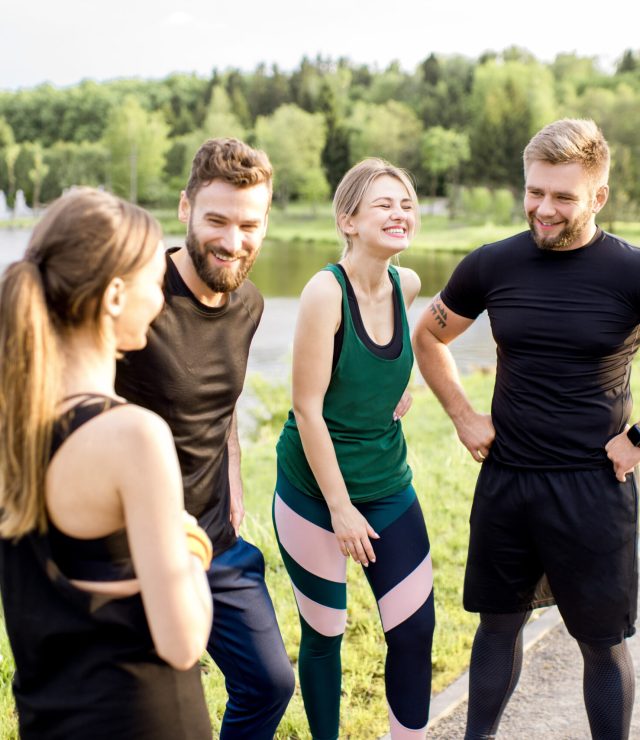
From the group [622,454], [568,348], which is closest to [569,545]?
[622,454]

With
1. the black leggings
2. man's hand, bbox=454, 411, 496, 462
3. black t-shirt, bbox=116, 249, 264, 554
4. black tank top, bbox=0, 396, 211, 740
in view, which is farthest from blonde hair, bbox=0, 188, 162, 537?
the black leggings

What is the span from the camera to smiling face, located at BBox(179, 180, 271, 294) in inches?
104

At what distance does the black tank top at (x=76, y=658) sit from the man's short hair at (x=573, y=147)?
2.08 metres

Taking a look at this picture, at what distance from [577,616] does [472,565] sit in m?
0.41

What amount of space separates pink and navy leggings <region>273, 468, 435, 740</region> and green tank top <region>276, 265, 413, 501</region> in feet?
0.22

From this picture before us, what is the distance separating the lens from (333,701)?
3094 mm

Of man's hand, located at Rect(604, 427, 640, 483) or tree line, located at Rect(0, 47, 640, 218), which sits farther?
tree line, located at Rect(0, 47, 640, 218)

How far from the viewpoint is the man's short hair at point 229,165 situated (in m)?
2.66

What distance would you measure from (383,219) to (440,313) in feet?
1.74

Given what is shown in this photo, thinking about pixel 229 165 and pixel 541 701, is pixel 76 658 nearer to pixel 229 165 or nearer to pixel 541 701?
pixel 229 165

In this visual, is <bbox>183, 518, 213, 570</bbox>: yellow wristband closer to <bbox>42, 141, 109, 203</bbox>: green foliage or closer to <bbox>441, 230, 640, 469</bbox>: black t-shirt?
<bbox>441, 230, 640, 469</bbox>: black t-shirt

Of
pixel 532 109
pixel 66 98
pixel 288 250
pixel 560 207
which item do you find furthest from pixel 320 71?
pixel 560 207

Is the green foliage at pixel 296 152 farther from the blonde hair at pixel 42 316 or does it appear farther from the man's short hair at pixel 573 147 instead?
the blonde hair at pixel 42 316

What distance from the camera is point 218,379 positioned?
267cm
